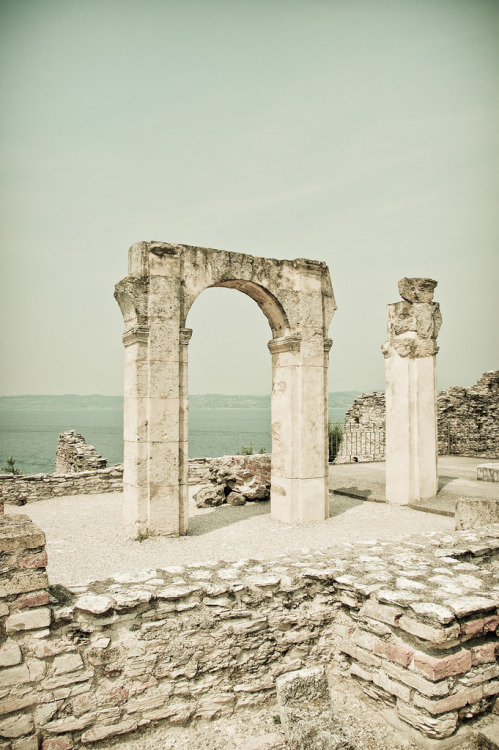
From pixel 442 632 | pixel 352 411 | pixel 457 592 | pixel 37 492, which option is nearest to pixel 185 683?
pixel 442 632

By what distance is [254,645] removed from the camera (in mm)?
4812

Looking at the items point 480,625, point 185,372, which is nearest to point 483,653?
point 480,625

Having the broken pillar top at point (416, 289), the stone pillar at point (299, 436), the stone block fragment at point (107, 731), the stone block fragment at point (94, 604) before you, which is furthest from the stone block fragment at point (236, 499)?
the stone block fragment at point (107, 731)

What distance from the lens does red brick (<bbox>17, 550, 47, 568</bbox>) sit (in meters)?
4.07

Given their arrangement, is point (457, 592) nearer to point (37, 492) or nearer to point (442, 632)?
point (442, 632)

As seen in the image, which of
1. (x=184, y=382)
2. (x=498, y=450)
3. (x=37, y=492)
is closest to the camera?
(x=184, y=382)

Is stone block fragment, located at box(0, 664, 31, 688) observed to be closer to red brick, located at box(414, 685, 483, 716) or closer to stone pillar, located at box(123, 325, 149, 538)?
red brick, located at box(414, 685, 483, 716)

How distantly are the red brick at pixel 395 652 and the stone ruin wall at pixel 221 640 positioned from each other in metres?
0.01

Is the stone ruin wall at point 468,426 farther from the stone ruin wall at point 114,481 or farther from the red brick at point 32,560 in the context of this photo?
the red brick at point 32,560

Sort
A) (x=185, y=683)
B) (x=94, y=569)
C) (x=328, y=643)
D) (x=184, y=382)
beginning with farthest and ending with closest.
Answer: (x=184, y=382)
(x=94, y=569)
(x=328, y=643)
(x=185, y=683)

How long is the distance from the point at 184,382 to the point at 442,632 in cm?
511

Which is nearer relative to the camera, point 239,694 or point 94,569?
point 239,694

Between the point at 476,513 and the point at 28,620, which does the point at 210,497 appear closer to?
the point at 476,513

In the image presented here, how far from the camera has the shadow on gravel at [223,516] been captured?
8.52 metres
